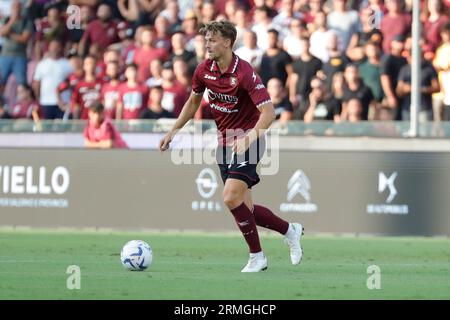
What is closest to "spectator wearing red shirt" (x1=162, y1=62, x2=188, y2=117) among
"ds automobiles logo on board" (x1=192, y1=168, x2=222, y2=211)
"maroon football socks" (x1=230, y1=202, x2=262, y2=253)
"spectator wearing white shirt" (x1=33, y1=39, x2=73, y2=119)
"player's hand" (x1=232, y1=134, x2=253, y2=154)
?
"ds automobiles logo on board" (x1=192, y1=168, x2=222, y2=211)

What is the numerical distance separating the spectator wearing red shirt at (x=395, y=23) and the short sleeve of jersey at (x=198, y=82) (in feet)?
25.7

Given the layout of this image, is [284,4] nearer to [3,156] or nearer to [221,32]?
[3,156]

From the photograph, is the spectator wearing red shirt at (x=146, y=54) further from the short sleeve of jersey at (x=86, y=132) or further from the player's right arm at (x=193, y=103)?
the player's right arm at (x=193, y=103)

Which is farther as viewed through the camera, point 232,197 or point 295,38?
point 295,38

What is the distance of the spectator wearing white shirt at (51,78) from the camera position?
21.2 metres

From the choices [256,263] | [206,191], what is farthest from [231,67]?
[206,191]

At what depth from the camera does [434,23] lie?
1923 centimetres

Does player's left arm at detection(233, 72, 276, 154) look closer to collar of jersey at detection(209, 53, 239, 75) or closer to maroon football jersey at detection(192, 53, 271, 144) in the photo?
maroon football jersey at detection(192, 53, 271, 144)

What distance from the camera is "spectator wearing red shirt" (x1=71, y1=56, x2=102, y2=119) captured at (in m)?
20.6

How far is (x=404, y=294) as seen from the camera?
1027 cm

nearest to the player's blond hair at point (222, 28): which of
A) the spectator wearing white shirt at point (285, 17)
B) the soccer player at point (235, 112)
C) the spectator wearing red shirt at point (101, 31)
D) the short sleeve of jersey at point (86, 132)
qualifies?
the soccer player at point (235, 112)

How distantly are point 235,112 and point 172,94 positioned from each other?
797 cm

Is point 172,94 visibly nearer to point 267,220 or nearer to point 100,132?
point 100,132

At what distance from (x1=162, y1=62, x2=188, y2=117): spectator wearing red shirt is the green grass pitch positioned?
259 centimetres
